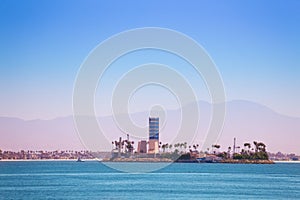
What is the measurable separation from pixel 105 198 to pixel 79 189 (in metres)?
12.3

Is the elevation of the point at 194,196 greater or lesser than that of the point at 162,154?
lesser

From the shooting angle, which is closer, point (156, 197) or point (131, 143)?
point (156, 197)

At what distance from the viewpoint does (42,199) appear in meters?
51.7

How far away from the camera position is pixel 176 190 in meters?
61.6

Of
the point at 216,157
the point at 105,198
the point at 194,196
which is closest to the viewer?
the point at 105,198

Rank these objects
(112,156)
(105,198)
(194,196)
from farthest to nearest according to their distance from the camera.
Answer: (112,156) → (194,196) → (105,198)

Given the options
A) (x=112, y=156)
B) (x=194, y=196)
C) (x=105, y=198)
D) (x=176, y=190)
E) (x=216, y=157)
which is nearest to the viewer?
(x=105, y=198)

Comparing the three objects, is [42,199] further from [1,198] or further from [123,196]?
[123,196]

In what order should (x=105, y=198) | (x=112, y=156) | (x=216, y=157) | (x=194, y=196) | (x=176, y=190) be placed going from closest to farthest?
(x=105, y=198) < (x=194, y=196) < (x=176, y=190) < (x=112, y=156) < (x=216, y=157)

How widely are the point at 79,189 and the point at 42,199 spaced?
11242 millimetres

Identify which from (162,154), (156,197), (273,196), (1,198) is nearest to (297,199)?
(273,196)

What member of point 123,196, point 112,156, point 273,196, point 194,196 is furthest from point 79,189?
point 112,156

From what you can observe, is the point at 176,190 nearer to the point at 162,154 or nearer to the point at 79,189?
the point at 79,189

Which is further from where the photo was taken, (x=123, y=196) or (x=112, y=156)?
(x=112, y=156)
